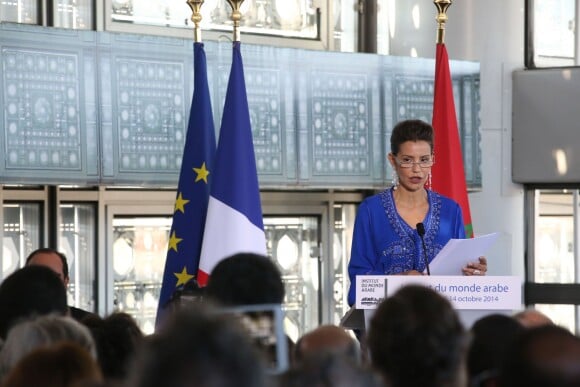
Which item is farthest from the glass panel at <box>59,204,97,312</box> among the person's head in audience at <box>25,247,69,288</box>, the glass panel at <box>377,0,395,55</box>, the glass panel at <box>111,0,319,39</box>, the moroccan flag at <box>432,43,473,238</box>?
the glass panel at <box>377,0,395,55</box>

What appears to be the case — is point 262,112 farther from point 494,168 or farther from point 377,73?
point 494,168

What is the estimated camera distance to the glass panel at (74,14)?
645cm

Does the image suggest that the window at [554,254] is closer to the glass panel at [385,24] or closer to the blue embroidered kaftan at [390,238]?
the glass panel at [385,24]

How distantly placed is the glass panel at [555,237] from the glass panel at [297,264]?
→ 1.49 meters

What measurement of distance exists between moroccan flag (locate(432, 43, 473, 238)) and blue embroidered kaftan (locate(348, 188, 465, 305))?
1.69 meters

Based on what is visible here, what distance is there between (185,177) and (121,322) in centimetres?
238

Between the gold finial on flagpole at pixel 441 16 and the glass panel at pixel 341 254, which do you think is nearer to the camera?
the gold finial on flagpole at pixel 441 16

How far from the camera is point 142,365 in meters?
1.42

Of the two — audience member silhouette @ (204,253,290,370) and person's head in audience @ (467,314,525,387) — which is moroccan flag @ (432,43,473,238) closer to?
person's head in audience @ (467,314,525,387)

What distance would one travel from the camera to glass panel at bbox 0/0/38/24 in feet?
20.6

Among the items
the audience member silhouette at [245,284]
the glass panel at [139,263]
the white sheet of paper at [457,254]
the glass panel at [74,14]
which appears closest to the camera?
the audience member silhouette at [245,284]

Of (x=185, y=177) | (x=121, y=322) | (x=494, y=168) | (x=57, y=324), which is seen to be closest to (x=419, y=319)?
(x=57, y=324)

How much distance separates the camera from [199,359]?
1411 mm

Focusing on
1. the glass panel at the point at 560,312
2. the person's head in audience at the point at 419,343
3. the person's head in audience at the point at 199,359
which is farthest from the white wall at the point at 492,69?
the person's head in audience at the point at 199,359
